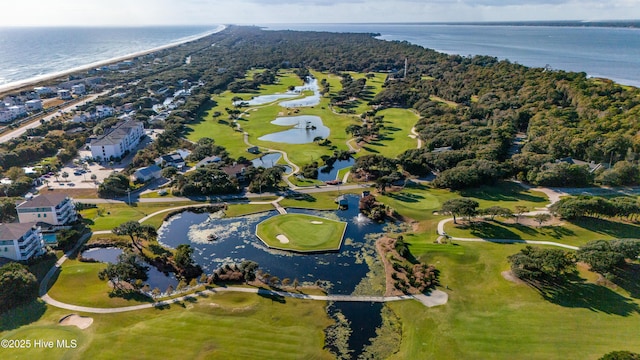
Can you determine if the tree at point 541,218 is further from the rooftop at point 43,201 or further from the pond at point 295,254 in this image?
the rooftop at point 43,201

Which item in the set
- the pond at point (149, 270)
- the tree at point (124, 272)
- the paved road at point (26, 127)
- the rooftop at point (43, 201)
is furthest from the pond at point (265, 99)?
the tree at point (124, 272)

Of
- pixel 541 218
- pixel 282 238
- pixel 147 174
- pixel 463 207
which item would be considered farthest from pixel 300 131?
pixel 541 218

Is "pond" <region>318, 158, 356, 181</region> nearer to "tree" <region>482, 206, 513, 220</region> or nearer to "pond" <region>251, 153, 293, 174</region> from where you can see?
"pond" <region>251, 153, 293, 174</region>

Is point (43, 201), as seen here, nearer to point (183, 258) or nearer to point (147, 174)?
point (147, 174)

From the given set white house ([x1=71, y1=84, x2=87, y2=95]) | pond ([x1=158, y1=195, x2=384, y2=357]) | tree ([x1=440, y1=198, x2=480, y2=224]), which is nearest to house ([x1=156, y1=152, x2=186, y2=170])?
pond ([x1=158, y1=195, x2=384, y2=357])

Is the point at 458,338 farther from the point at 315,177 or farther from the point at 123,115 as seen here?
the point at 123,115

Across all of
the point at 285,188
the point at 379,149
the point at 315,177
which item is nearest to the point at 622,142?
the point at 379,149
